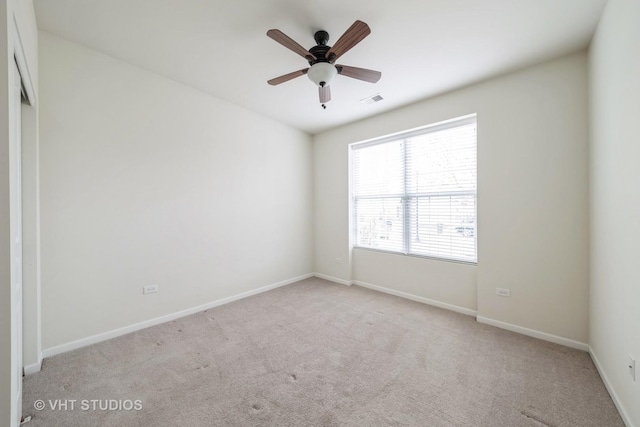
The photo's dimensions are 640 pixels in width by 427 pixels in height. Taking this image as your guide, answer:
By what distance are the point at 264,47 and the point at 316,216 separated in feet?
9.93

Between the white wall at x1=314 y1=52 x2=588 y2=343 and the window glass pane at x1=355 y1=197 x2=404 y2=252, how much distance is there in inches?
26.5

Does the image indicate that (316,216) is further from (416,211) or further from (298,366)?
(298,366)

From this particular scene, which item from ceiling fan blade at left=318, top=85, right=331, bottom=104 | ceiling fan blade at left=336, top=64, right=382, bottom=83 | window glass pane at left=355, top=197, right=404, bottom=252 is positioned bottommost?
window glass pane at left=355, top=197, right=404, bottom=252

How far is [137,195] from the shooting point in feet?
8.84

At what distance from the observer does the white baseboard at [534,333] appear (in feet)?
7.63

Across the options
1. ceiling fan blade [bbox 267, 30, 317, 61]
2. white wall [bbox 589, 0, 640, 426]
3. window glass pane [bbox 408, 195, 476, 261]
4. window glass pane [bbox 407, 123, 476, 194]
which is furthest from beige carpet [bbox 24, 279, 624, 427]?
ceiling fan blade [bbox 267, 30, 317, 61]

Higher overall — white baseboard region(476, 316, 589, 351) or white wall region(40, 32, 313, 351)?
white wall region(40, 32, 313, 351)

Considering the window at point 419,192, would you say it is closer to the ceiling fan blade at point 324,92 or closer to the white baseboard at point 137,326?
the ceiling fan blade at point 324,92

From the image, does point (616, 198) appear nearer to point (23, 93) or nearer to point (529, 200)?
point (529, 200)

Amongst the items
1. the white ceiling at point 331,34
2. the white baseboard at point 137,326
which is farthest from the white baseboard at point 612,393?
the white baseboard at point 137,326

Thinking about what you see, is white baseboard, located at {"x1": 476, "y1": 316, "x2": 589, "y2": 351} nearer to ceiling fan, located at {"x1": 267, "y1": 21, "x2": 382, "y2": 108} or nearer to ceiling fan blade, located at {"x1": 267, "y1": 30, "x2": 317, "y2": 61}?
ceiling fan, located at {"x1": 267, "y1": 21, "x2": 382, "y2": 108}

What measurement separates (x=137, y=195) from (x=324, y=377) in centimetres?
264

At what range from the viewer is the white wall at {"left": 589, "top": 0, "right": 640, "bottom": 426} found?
1.45 meters

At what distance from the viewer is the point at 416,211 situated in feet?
11.8
